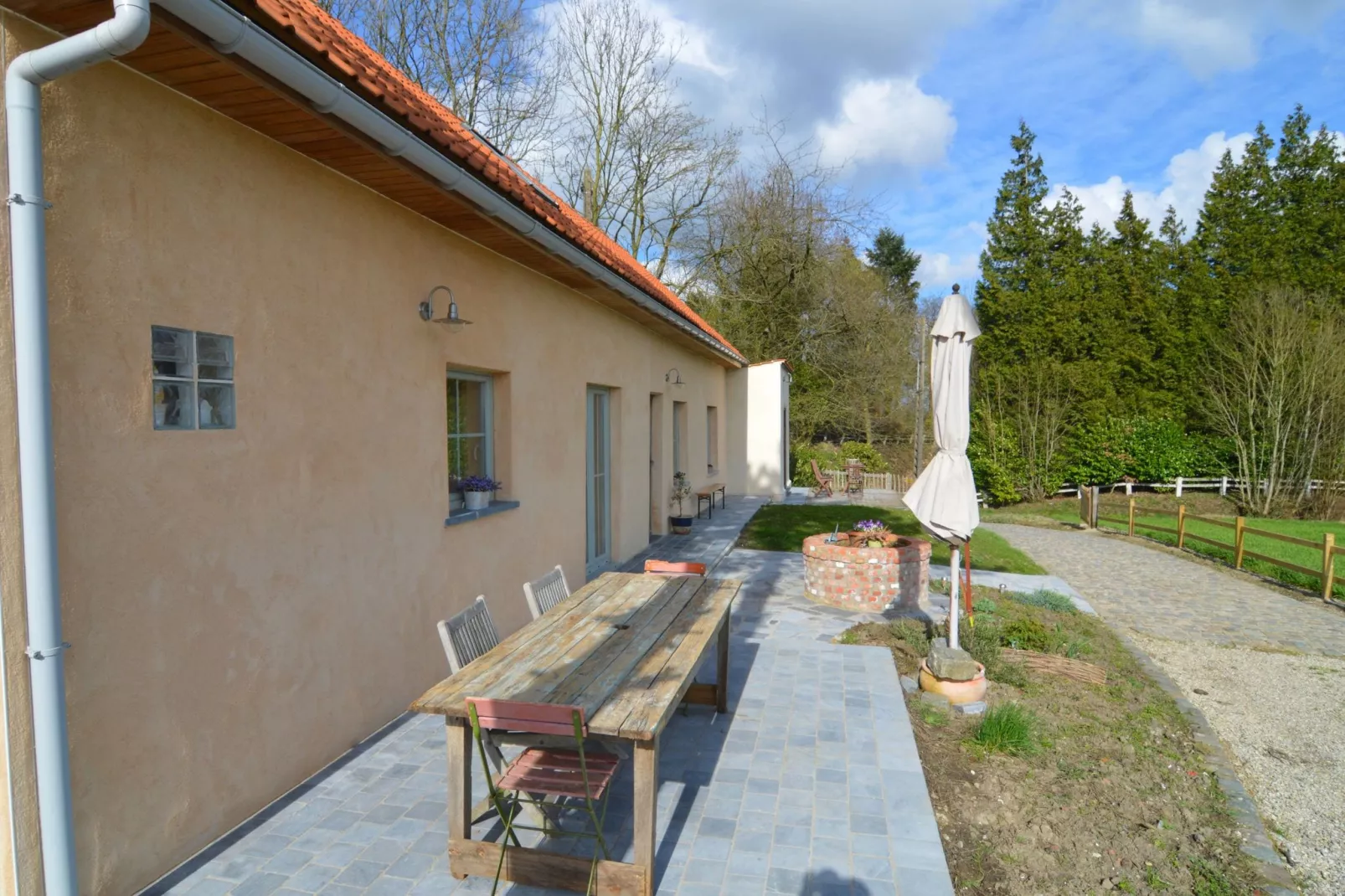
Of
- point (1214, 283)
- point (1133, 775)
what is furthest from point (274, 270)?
point (1214, 283)

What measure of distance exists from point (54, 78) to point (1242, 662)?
982cm

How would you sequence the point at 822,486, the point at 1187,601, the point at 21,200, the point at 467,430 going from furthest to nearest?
the point at 822,486 → the point at 1187,601 → the point at 467,430 → the point at 21,200

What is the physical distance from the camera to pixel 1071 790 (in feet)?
14.1

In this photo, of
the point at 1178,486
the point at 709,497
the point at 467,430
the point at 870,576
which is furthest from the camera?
the point at 1178,486

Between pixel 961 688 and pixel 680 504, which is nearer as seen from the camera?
pixel 961 688

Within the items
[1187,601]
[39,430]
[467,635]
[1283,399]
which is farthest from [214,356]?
[1283,399]

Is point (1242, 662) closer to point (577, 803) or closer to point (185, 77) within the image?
point (577, 803)

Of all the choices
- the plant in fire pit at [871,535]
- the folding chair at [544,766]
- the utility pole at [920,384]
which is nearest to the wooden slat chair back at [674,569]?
the folding chair at [544,766]

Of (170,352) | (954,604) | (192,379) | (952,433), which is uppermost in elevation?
(170,352)

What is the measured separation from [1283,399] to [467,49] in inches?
895

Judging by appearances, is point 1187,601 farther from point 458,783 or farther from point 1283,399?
point 1283,399

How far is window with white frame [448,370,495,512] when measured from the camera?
18.9 feet

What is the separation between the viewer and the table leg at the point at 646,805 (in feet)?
9.55

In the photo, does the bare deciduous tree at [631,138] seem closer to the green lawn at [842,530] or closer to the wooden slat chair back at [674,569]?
the green lawn at [842,530]
